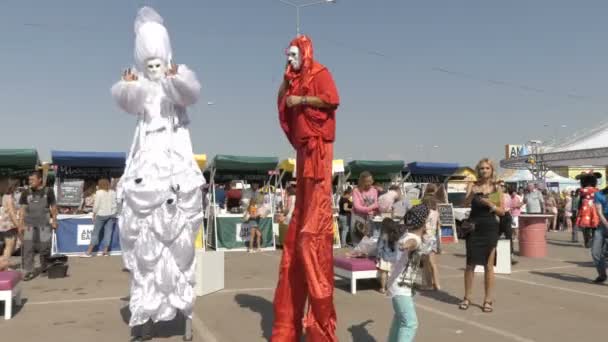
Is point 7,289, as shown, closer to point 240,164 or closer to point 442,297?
point 442,297

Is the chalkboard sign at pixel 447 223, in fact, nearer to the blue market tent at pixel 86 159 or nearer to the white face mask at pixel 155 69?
the blue market tent at pixel 86 159

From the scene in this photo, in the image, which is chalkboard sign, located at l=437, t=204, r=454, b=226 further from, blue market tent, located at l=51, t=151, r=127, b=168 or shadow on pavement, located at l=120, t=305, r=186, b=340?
shadow on pavement, located at l=120, t=305, r=186, b=340

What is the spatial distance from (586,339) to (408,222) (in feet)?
7.49

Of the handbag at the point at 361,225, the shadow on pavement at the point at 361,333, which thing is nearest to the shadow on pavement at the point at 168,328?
the shadow on pavement at the point at 361,333

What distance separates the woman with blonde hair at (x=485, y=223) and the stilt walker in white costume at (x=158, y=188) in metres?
3.18

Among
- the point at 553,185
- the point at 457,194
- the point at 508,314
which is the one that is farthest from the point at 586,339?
the point at 553,185

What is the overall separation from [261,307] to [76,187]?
35.3ft

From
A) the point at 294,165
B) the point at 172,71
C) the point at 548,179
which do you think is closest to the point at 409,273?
the point at 172,71

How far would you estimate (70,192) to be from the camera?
14.4m

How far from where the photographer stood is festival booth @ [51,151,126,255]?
11.2 metres

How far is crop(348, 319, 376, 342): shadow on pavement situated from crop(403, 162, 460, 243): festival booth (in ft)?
32.6

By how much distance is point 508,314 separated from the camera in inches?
218

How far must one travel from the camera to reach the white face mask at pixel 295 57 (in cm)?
406

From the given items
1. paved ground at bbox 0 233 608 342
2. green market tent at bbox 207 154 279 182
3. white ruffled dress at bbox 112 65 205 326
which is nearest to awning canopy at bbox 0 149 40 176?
green market tent at bbox 207 154 279 182
